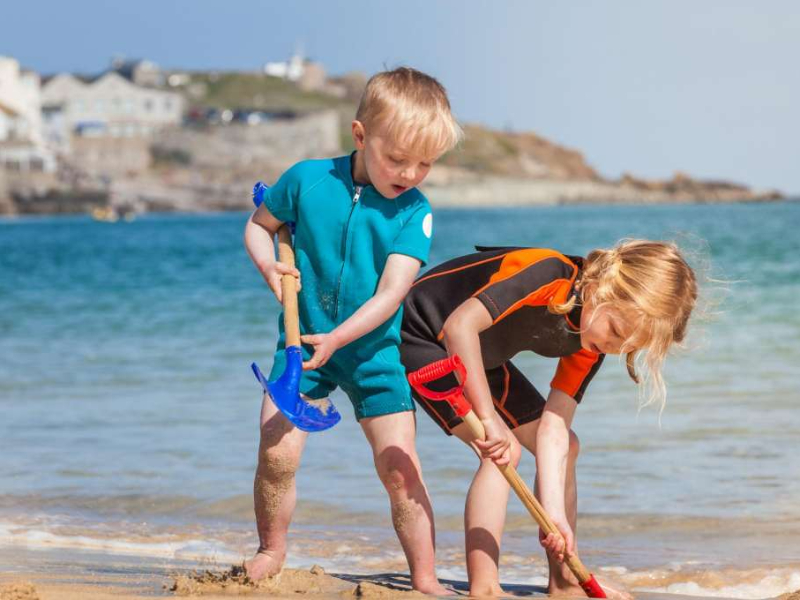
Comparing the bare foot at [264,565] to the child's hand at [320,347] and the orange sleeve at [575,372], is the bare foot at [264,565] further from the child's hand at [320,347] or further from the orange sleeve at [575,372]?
the orange sleeve at [575,372]

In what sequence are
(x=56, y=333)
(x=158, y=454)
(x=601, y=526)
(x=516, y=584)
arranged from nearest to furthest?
(x=516, y=584) → (x=601, y=526) → (x=158, y=454) → (x=56, y=333)

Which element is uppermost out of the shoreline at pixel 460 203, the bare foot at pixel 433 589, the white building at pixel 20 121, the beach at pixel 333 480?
the bare foot at pixel 433 589

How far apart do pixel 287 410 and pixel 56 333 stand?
8.31 m

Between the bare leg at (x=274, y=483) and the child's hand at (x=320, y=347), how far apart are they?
237mm

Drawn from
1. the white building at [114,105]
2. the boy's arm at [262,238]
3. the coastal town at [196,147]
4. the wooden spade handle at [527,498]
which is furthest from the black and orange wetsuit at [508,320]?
the white building at [114,105]

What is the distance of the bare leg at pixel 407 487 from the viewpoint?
2.95 m

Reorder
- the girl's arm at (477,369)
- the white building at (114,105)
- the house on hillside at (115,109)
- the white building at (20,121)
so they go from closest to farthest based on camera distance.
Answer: the girl's arm at (477,369)
the white building at (20,121)
the house on hillside at (115,109)
the white building at (114,105)

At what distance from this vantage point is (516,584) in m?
3.42

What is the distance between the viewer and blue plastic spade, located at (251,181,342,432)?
2.77m

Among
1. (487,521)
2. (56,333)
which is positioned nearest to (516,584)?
(487,521)

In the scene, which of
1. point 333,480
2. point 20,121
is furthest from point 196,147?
point 333,480

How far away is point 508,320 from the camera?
3.01 m

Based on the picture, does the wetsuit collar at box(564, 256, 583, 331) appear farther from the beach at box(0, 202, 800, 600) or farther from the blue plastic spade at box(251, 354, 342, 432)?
the blue plastic spade at box(251, 354, 342, 432)

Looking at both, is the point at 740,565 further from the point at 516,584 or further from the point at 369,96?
the point at 369,96
